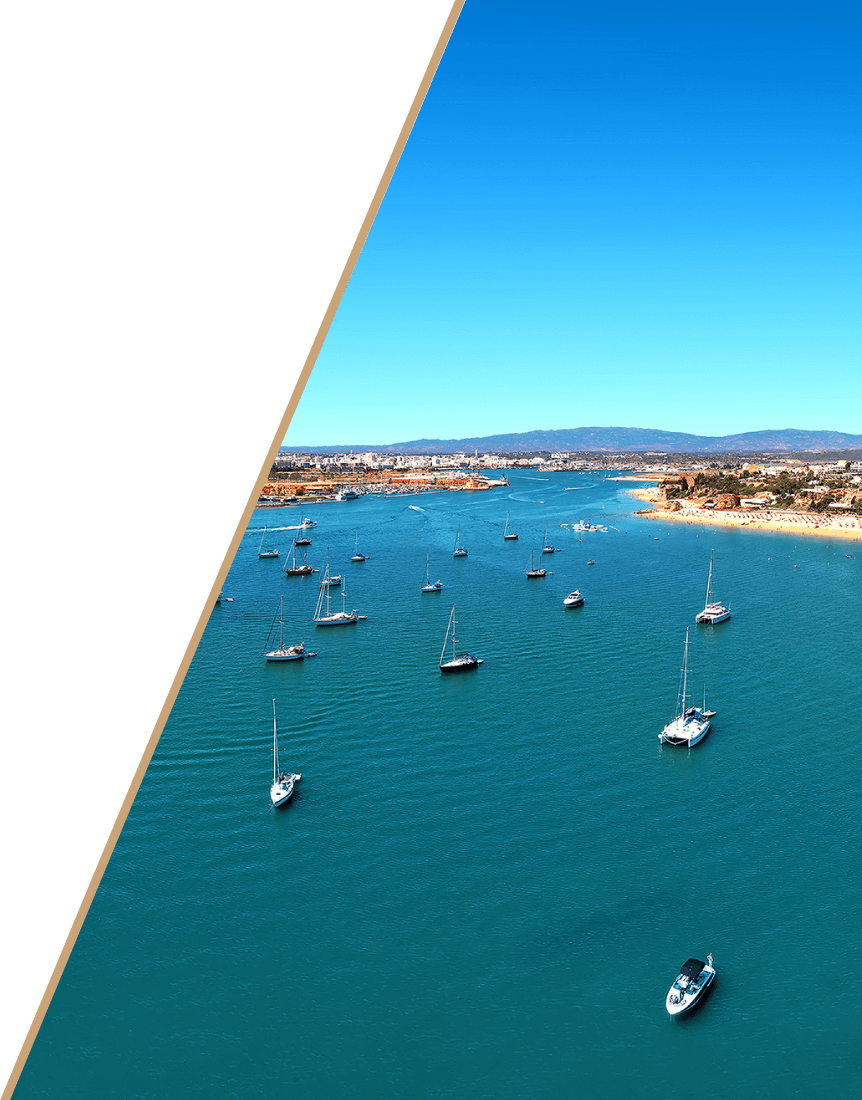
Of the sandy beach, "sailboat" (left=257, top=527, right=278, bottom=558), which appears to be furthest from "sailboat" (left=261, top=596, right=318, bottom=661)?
the sandy beach

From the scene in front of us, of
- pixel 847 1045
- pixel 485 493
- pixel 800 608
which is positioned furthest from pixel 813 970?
pixel 485 493

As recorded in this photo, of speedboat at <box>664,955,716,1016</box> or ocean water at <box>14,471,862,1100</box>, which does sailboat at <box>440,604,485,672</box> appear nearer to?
ocean water at <box>14,471,862,1100</box>

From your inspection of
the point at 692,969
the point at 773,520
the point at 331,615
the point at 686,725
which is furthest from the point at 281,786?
the point at 773,520

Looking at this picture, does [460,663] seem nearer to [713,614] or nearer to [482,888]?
[482,888]

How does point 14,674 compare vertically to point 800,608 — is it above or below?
above

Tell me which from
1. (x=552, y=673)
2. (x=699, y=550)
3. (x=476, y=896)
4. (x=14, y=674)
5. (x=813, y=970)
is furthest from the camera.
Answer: (x=699, y=550)

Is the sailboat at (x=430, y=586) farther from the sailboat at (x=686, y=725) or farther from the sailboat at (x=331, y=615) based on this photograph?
the sailboat at (x=686, y=725)

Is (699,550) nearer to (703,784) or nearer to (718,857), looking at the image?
(703,784)
